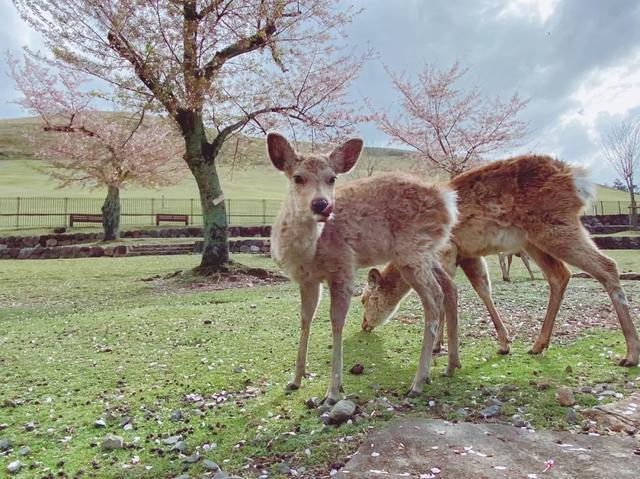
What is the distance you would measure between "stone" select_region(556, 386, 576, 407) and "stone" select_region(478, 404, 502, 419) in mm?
516

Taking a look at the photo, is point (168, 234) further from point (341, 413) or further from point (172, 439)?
point (341, 413)

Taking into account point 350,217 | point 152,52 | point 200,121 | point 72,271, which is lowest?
point 72,271

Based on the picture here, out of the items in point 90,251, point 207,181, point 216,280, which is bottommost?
point 216,280

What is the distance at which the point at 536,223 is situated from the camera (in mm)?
5699

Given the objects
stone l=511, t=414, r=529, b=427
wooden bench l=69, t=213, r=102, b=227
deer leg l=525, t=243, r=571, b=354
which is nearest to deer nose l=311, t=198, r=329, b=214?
stone l=511, t=414, r=529, b=427

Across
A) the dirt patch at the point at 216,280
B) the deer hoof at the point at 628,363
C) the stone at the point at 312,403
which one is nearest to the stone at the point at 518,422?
the stone at the point at 312,403

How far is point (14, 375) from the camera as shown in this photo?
5.27m

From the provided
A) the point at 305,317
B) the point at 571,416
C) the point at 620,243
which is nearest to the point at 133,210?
the point at 620,243

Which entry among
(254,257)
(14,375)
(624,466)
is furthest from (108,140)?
(624,466)

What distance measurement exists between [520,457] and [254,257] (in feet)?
72.5

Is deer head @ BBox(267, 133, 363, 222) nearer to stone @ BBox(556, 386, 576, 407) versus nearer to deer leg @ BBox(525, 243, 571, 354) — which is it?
stone @ BBox(556, 386, 576, 407)

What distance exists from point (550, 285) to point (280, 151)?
12.2 ft

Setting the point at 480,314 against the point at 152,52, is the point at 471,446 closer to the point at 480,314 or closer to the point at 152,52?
the point at 480,314

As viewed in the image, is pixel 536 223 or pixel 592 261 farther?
pixel 536 223
